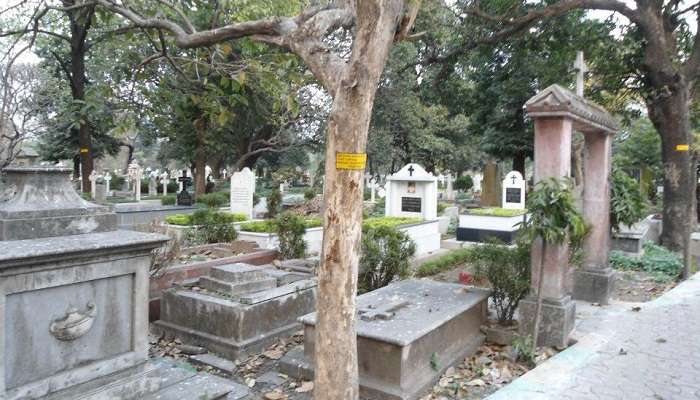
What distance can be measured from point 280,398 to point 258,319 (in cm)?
154

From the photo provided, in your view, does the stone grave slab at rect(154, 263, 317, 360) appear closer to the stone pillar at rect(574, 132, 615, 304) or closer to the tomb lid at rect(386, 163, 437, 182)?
the stone pillar at rect(574, 132, 615, 304)

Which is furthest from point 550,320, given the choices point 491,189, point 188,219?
point 491,189

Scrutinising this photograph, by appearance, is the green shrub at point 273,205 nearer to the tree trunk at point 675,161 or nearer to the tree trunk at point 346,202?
the tree trunk at point 675,161

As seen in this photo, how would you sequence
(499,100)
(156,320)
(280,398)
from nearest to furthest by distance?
1. (280,398)
2. (156,320)
3. (499,100)

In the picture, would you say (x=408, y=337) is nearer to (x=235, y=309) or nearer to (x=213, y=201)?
(x=235, y=309)

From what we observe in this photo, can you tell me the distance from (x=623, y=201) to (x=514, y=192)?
971 cm

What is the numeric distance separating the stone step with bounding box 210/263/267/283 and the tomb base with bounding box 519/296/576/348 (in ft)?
10.9

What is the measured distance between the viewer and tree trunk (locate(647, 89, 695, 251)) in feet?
36.0

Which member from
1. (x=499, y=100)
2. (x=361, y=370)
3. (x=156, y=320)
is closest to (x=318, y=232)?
(x=156, y=320)

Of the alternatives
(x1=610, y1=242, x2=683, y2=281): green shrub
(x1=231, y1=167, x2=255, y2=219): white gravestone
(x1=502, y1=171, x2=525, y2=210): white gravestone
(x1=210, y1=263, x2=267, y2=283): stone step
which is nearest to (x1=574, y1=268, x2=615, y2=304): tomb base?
(x1=610, y1=242, x2=683, y2=281): green shrub

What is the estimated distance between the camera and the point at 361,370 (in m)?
4.77

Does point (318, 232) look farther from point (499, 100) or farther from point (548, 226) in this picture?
point (499, 100)

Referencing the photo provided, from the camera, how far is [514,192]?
17.9 m

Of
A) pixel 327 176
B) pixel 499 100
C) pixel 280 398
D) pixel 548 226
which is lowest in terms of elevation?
pixel 280 398
